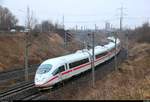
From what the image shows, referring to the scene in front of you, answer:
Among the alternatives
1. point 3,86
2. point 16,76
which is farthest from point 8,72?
point 3,86

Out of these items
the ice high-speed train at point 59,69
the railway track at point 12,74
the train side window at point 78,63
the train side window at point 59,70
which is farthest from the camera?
the railway track at point 12,74

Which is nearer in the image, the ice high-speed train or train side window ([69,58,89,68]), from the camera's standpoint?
the ice high-speed train

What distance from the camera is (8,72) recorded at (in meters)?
44.4

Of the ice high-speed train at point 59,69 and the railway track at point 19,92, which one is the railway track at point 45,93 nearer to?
the railway track at point 19,92

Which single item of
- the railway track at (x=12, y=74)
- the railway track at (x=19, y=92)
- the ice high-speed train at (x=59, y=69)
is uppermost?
the ice high-speed train at (x=59, y=69)

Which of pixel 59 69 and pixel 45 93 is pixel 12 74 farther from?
pixel 45 93

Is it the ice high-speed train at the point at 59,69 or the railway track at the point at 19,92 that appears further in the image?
the ice high-speed train at the point at 59,69

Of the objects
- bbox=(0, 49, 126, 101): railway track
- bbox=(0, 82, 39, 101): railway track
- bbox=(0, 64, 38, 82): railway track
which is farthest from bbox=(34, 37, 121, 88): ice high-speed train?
bbox=(0, 64, 38, 82): railway track

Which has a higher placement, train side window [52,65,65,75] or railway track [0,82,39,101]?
train side window [52,65,65,75]

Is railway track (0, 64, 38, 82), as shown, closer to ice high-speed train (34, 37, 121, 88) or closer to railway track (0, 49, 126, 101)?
railway track (0, 49, 126, 101)

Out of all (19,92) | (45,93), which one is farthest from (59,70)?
(19,92)

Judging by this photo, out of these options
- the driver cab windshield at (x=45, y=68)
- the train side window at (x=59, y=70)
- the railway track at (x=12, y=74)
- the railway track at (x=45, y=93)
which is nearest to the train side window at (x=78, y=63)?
the railway track at (x=45, y=93)

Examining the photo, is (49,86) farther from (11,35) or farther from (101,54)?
(11,35)

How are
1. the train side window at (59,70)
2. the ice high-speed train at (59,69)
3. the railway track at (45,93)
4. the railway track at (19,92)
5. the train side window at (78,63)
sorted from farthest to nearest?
the train side window at (78,63) < the train side window at (59,70) < the ice high-speed train at (59,69) < the railway track at (19,92) < the railway track at (45,93)
